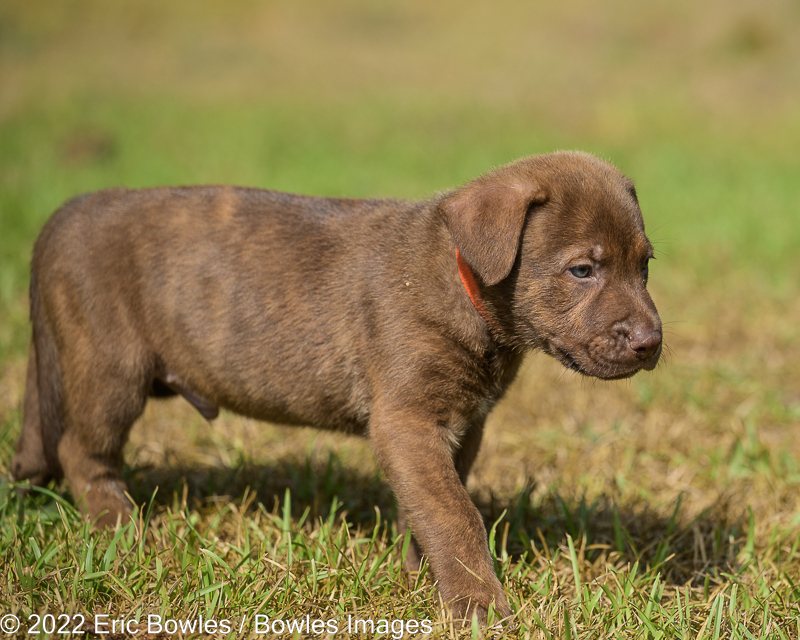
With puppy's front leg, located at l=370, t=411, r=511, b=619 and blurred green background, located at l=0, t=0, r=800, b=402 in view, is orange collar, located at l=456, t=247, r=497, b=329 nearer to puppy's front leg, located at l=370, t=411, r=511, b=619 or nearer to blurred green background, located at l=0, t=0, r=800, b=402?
puppy's front leg, located at l=370, t=411, r=511, b=619

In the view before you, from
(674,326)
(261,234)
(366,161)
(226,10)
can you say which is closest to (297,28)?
(226,10)

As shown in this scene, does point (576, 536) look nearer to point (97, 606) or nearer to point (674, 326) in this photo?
point (97, 606)

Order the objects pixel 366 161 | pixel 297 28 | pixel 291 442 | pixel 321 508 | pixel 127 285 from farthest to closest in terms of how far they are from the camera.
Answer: pixel 297 28
pixel 366 161
pixel 291 442
pixel 321 508
pixel 127 285

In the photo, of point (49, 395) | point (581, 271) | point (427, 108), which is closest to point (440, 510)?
point (581, 271)

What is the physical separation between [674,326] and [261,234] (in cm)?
429

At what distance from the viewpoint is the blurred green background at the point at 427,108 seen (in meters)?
8.89

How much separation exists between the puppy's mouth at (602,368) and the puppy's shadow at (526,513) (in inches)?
31.4

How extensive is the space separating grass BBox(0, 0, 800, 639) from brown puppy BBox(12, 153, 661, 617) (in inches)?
13.9

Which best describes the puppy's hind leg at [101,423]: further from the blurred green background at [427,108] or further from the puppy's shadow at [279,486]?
the blurred green background at [427,108]

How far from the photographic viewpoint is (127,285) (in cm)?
379

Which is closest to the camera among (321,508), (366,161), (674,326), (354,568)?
(354,568)

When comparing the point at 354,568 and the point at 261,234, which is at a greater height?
the point at 261,234

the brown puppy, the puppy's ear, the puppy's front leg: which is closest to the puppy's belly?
the brown puppy

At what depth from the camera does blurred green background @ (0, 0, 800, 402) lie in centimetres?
889
